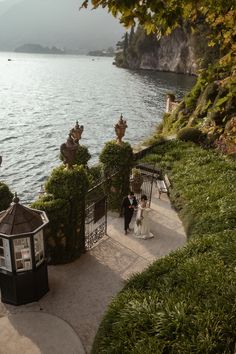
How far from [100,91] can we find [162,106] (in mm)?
26573

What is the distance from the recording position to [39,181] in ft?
102

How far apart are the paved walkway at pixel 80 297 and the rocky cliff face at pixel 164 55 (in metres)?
105

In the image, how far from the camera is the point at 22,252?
9555 mm

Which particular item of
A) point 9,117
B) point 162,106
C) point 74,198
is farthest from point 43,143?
point 74,198

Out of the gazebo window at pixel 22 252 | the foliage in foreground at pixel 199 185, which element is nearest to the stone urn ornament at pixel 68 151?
the gazebo window at pixel 22 252

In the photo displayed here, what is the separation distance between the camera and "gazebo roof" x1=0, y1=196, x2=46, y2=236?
9.36 metres

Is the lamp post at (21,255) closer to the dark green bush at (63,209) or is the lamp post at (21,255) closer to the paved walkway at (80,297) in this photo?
the paved walkway at (80,297)

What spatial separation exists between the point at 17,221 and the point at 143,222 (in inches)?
215

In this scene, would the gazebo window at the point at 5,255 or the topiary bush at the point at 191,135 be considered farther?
the topiary bush at the point at 191,135

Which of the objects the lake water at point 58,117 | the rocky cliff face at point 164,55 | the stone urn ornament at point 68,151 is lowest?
the lake water at point 58,117

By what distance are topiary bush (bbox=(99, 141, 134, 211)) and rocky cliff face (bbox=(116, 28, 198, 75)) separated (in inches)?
4038

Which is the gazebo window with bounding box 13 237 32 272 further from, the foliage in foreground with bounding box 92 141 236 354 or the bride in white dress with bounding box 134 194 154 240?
the bride in white dress with bounding box 134 194 154 240

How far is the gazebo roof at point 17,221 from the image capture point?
936cm

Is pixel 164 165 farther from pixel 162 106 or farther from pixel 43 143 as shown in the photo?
pixel 162 106
